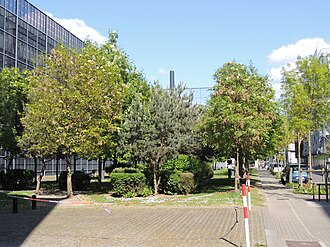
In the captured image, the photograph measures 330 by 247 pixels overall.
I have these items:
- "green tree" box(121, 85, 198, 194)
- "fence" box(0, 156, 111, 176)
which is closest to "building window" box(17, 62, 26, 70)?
"fence" box(0, 156, 111, 176)

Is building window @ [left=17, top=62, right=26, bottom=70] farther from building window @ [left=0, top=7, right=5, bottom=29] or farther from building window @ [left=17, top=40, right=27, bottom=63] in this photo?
building window @ [left=0, top=7, right=5, bottom=29]

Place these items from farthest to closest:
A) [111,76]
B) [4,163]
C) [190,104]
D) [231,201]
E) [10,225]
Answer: [4,163] < [190,104] < [111,76] < [231,201] < [10,225]

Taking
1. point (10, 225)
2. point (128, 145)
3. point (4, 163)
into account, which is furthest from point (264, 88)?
point (4, 163)

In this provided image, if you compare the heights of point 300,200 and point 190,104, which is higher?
point 190,104

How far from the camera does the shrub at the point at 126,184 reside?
1966 centimetres

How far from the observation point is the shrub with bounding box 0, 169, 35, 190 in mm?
26750

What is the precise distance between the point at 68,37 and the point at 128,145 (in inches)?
1769

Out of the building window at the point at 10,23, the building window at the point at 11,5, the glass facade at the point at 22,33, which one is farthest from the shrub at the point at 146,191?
the building window at the point at 11,5

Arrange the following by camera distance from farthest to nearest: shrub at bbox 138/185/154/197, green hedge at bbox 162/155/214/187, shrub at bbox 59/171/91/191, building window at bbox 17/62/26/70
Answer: building window at bbox 17/62/26/70 → shrub at bbox 59/171/91/191 → green hedge at bbox 162/155/214/187 → shrub at bbox 138/185/154/197

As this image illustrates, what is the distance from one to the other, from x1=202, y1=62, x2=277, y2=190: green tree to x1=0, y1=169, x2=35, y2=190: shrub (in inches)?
528

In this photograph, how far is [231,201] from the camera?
1658cm

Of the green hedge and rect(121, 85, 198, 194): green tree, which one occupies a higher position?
rect(121, 85, 198, 194): green tree

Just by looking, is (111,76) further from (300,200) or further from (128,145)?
(300,200)

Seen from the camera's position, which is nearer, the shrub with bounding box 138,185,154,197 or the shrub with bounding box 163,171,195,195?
the shrub with bounding box 138,185,154,197
